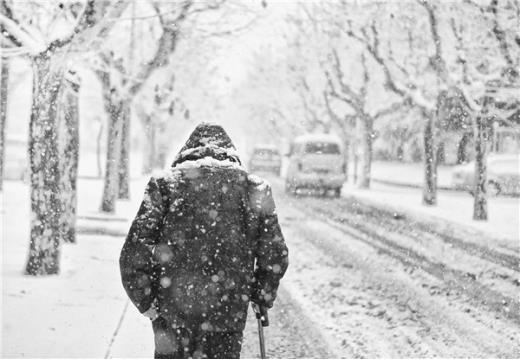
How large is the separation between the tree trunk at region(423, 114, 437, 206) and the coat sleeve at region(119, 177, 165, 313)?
1821cm

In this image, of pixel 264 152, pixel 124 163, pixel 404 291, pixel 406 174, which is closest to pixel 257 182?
pixel 404 291

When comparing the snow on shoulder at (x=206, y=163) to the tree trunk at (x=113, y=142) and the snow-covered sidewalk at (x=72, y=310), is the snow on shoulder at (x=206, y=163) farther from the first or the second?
the tree trunk at (x=113, y=142)

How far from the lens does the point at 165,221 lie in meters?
3.33

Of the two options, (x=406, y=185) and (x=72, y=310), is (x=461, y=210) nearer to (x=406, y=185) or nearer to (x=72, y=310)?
(x=406, y=185)

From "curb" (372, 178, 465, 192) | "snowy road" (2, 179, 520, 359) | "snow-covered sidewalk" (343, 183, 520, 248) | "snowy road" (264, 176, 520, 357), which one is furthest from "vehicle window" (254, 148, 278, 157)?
"snowy road" (2, 179, 520, 359)

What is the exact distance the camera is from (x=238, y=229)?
3367 mm

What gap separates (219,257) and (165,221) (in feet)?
1.12

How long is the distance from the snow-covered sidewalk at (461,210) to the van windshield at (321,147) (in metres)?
2.13

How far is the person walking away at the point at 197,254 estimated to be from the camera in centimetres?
326

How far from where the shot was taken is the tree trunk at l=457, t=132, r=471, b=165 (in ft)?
132

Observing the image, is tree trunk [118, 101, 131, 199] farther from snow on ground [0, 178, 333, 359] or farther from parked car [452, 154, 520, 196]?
parked car [452, 154, 520, 196]

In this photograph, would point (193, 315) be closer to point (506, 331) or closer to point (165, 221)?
point (165, 221)

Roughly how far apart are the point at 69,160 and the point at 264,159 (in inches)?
1117

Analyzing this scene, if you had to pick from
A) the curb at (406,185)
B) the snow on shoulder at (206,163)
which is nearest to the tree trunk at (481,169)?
the curb at (406,185)
